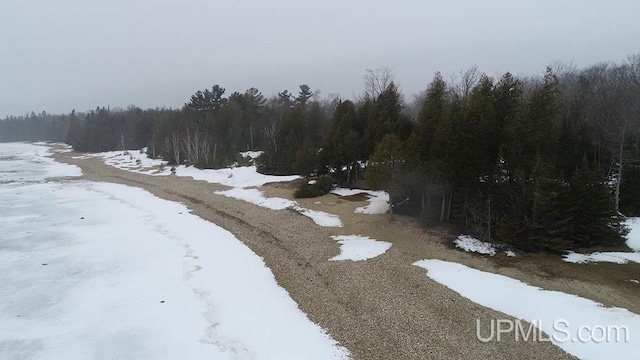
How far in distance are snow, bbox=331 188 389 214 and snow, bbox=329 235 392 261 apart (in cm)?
521

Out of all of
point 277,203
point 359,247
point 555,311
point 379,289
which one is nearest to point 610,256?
point 555,311

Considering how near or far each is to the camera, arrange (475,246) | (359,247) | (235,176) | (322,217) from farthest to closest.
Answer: (235,176) < (322,217) < (359,247) < (475,246)

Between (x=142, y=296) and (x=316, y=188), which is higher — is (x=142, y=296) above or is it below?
below

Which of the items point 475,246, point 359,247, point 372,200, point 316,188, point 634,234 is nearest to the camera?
point 475,246

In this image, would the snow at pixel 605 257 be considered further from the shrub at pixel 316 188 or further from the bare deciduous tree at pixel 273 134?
the bare deciduous tree at pixel 273 134

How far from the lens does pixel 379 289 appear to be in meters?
12.3

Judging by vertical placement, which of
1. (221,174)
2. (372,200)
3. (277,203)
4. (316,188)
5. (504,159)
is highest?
(504,159)

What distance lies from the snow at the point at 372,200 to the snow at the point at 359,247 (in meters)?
5.21

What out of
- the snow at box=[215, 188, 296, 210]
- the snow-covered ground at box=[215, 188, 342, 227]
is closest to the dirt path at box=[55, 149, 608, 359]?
the snow-covered ground at box=[215, 188, 342, 227]

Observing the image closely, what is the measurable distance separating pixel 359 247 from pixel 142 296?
9.49 m

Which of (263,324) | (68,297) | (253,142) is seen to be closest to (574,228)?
(263,324)

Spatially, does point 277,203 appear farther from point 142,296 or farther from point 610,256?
point 610,256

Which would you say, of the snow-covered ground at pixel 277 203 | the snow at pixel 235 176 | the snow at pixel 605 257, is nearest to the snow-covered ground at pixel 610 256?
the snow at pixel 605 257

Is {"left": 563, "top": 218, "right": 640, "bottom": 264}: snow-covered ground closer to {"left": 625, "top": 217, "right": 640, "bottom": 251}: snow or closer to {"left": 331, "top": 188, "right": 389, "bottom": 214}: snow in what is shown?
{"left": 625, "top": 217, "right": 640, "bottom": 251}: snow
